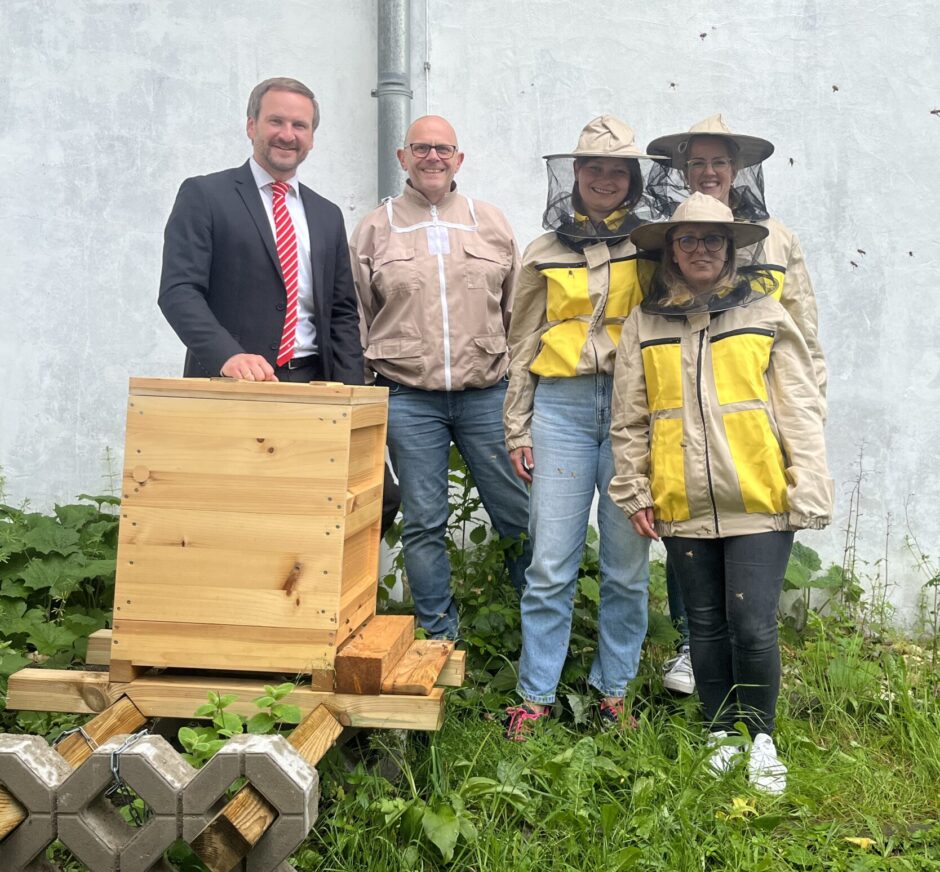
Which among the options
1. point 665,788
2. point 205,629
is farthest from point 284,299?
point 665,788

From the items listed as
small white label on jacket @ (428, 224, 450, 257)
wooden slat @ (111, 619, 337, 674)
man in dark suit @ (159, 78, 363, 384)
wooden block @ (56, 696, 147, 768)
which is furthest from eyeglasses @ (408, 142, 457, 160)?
wooden block @ (56, 696, 147, 768)

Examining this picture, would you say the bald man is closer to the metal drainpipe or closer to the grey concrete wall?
the metal drainpipe

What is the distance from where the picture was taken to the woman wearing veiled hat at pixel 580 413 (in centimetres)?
354

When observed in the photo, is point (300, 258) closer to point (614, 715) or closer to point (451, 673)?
point (451, 673)

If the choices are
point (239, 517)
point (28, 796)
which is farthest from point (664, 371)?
point (28, 796)

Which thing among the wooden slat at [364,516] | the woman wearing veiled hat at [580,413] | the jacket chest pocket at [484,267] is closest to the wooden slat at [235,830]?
the wooden slat at [364,516]

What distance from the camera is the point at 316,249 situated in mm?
3629

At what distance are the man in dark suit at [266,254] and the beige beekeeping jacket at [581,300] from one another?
0.71 m

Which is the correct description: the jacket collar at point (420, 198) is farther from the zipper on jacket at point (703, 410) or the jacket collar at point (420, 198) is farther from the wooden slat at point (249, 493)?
the wooden slat at point (249, 493)

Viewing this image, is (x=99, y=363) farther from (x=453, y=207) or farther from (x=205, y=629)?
(x=205, y=629)

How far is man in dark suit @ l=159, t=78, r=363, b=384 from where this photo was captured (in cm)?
346

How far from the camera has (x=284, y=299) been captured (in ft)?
11.7

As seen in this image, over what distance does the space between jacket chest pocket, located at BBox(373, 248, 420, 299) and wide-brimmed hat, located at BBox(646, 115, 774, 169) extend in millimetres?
1030

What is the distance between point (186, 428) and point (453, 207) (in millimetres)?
1846
